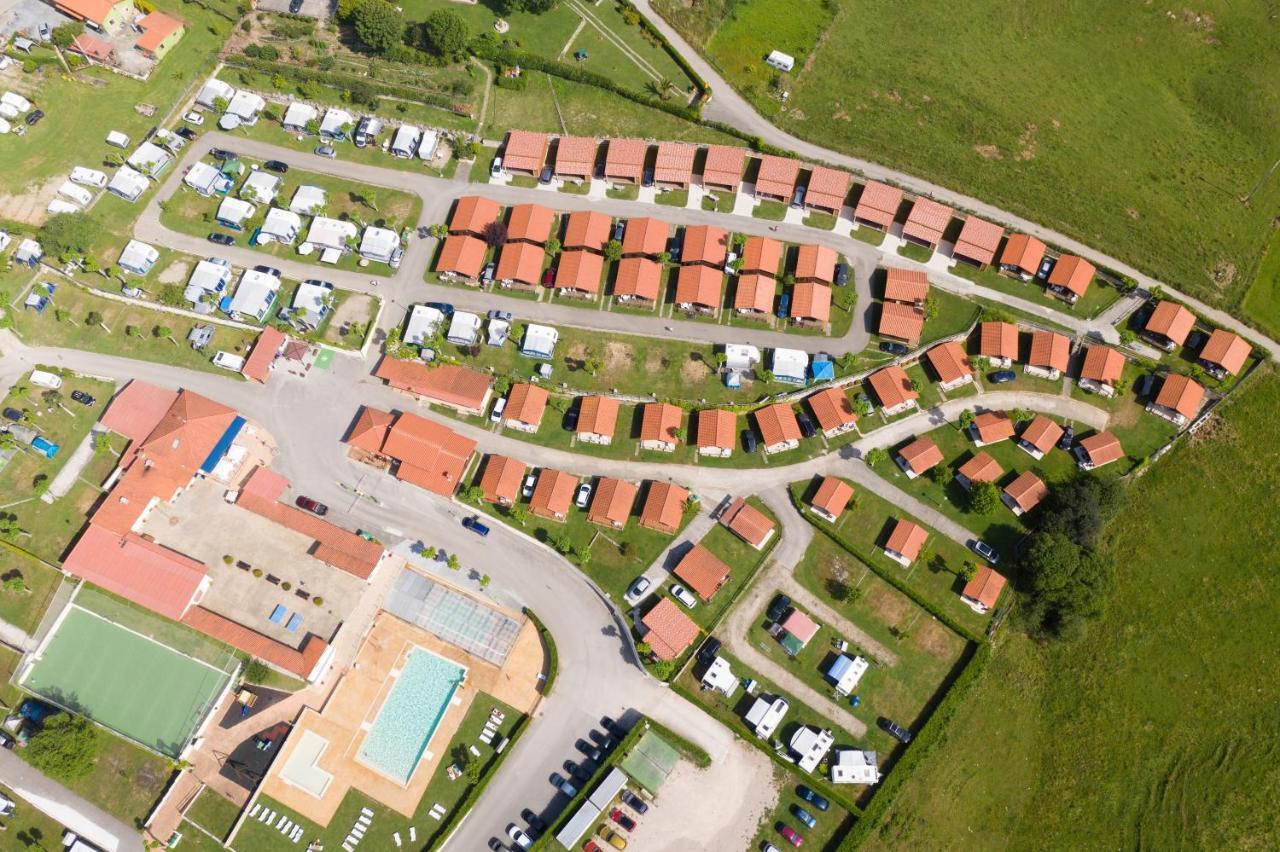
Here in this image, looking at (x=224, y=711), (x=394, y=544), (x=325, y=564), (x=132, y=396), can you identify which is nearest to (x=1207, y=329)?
(x=394, y=544)

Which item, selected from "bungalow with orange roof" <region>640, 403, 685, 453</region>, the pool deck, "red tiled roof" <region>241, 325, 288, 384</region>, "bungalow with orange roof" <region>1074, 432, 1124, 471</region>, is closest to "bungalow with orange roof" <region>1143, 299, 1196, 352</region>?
"bungalow with orange roof" <region>1074, 432, 1124, 471</region>

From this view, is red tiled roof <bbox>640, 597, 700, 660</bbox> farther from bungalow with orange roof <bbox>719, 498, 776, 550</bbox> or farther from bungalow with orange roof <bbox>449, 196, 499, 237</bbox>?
bungalow with orange roof <bbox>449, 196, 499, 237</bbox>

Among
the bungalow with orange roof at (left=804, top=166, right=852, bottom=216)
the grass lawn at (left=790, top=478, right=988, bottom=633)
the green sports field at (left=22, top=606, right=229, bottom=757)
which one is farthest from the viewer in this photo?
the bungalow with orange roof at (left=804, top=166, right=852, bottom=216)

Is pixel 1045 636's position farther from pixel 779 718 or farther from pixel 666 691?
pixel 666 691

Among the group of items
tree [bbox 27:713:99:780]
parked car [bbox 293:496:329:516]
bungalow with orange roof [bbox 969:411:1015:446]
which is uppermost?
bungalow with orange roof [bbox 969:411:1015:446]

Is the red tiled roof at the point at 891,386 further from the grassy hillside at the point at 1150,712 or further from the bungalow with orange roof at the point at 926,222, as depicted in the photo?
the grassy hillside at the point at 1150,712

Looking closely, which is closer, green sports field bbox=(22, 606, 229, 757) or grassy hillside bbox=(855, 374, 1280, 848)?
grassy hillside bbox=(855, 374, 1280, 848)

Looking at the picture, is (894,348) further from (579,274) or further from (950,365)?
(579,274)
